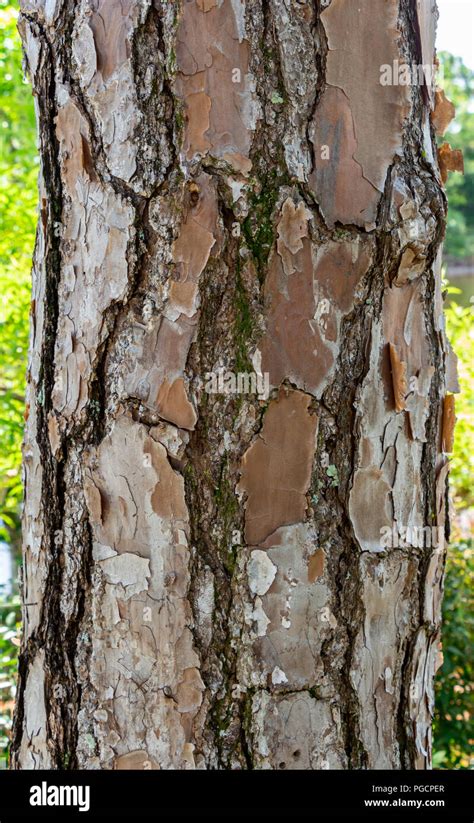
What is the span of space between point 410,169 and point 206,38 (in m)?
0.35

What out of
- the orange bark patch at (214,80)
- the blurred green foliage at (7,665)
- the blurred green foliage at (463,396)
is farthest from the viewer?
the blurred green foliage at (463,396)

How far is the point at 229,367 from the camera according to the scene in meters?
1.05

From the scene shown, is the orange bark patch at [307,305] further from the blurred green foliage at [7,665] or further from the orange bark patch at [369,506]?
the blurred green foliage at [7,665]

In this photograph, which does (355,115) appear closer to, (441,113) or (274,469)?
Answer: (441,113)

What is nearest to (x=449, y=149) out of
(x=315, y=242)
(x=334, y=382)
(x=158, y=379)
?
(x=315, y=242)

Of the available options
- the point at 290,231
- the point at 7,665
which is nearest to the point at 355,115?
the point at 290,231

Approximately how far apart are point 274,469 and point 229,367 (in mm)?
161

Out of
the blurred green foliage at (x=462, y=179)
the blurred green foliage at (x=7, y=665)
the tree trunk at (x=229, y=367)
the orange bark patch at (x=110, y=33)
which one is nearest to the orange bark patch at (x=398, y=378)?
the tree trunk at (x=229, y=367)

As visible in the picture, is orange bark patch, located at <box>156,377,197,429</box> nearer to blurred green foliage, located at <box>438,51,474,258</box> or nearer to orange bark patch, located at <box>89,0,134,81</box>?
orange bark patch, located at <box>89,0,134,81</box>

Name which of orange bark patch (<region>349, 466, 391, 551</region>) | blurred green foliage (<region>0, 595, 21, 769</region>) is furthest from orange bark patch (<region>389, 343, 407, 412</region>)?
blurred green foliage (<region>0, 595, 21, 769</region>)

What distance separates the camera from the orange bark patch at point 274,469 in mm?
1062

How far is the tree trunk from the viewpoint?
104 centimetres
